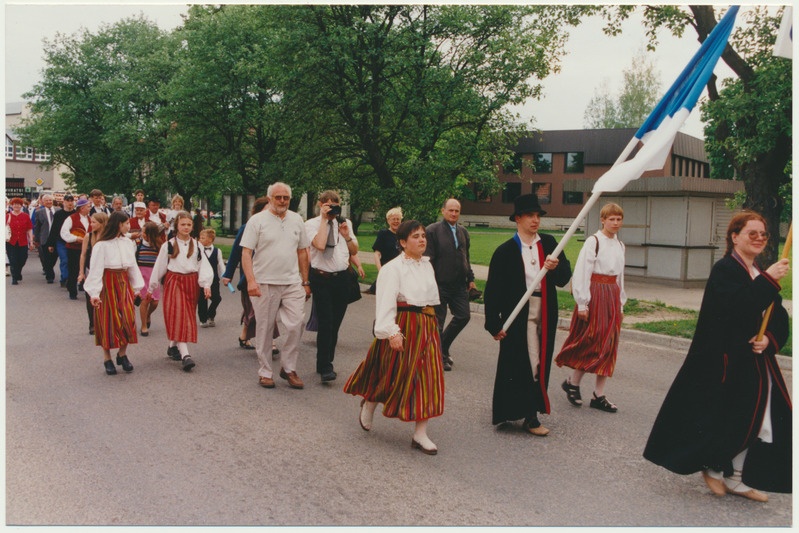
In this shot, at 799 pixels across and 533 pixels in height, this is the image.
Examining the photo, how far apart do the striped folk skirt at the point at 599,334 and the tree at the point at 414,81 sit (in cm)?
1077

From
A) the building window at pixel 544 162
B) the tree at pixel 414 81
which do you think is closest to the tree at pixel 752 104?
the tree at pixel 414 81

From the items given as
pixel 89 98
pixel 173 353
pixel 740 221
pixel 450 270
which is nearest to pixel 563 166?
pixel 89 98

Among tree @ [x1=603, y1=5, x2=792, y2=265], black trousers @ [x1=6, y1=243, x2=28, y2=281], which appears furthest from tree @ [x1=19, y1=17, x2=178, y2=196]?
tree @ [x1=603, y1=5, x2=792, y2=265]

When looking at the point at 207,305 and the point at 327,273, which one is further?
the point at 207,305

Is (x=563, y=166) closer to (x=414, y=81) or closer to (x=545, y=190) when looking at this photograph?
(x=545, y=190)

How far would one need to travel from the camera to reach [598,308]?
659cm

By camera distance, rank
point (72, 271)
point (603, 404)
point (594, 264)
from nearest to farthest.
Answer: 1. point (603, 404)
2. point (594, 264)
3. point (72, 271)

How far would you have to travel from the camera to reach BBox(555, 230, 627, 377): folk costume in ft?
21.4

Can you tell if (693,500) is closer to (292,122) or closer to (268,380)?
(268,380)

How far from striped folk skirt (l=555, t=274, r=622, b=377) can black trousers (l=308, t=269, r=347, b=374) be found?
226cm

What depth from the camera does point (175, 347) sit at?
8.42m

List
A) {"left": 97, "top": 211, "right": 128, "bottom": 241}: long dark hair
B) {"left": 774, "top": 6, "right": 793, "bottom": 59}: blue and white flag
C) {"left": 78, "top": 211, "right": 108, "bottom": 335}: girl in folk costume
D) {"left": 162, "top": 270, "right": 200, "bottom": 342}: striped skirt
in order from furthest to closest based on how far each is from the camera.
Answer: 1. {"left": 78, "top": 211, "right": 108, "bottom": 335}: girl in folk costume
2. {"left": 162, "top": 270, "right": 200, "bottom": 342}: striped skirt
3. {"left": 97, "top": 211, "right": 128, "bottom": 241}: long dark hair
4. {"left": 774, "top": 6, "right": 793, "bottom": 59}: blue and white flag

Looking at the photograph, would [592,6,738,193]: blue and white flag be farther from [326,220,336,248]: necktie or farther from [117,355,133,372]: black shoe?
[117,355,133,372]: black shoe

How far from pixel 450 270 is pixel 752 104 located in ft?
30.9
